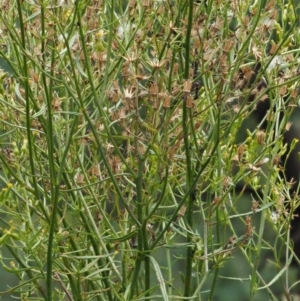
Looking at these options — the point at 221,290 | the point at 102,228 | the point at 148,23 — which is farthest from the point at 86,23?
the point at 221,290

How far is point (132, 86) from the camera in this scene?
961 mm

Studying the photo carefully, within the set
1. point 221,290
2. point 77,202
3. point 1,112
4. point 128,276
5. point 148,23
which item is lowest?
point 221,290

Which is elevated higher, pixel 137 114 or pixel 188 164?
pixel 137 114

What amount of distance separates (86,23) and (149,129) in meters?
0.22

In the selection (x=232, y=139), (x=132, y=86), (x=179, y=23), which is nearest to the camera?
(x=132, y=86)

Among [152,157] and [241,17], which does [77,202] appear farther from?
[241,17]

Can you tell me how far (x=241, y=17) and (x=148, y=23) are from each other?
14 centimetres

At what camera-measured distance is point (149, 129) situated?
97cm

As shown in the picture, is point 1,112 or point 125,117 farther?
point 1,112

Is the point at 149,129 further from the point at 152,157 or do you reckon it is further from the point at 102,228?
the point at 102,228

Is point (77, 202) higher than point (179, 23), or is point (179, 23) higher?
point (179, 23)

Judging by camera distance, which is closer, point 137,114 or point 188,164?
point 137,114

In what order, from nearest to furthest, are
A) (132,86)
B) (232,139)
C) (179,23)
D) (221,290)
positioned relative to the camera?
1. (132,86)
2. (179,23)
3. (232,139)
4. (221,290)

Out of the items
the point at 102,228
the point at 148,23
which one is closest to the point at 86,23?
the point at 148,23
